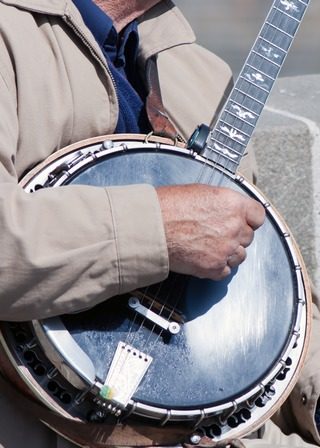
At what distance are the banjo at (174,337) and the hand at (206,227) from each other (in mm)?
84

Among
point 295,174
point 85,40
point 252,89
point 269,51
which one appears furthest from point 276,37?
point 295,174

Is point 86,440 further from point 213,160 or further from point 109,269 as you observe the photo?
point 213,160

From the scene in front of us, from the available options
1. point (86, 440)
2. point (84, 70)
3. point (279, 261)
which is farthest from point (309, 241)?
point (86, 440)

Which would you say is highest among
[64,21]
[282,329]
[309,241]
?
[64,21]

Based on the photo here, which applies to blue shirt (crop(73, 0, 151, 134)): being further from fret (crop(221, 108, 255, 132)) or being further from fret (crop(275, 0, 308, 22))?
fret (crop(275, 0, 308, 22))

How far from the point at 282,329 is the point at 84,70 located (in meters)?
0.70

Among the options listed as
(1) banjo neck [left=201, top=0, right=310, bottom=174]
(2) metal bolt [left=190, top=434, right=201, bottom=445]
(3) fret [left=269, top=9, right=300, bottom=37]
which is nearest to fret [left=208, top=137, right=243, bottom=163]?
(1) banjo neck [left=201, top=0, right=310, bottom=174]

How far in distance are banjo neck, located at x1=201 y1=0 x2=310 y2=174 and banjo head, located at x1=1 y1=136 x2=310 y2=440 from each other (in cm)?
6

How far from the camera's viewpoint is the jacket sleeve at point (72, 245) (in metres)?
2.09

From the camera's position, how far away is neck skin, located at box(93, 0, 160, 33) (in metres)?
2.71

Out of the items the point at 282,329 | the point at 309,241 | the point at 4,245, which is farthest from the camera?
the point at 309,241

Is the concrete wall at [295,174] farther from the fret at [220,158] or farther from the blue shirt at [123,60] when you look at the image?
the fret at [220,158]

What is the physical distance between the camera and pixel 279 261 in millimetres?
2506

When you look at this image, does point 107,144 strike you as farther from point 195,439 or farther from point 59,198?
point 195,439
